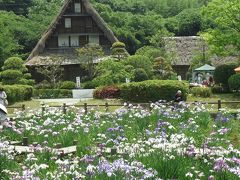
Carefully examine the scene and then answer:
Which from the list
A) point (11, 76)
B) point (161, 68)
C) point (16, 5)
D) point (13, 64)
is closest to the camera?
point (11, 76)

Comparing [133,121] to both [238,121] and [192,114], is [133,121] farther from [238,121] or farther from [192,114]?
[238,121]

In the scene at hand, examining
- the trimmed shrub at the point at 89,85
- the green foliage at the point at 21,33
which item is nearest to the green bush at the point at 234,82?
the trimmed shrub at the point at 89,85

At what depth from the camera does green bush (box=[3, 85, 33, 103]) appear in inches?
1094

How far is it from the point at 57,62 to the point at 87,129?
2921 cm

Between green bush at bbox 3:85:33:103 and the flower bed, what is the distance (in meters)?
15.7

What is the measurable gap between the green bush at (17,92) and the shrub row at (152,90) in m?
6.42

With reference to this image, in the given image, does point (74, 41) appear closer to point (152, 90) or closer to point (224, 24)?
point (224, 24)

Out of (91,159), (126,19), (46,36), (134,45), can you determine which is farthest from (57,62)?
(91,159)

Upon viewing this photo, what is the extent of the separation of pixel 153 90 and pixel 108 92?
13.7ft

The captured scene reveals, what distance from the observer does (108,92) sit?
2792 cm

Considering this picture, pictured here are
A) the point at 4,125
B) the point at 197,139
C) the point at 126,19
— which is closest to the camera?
the point at 197,139

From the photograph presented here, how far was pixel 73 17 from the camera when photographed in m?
44.8

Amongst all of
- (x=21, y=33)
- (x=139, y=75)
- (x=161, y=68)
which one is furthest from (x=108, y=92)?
(x=21, y=33)

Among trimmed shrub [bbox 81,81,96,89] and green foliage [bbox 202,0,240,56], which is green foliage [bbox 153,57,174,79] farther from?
green foliage [bbox 202,0,240,56]
